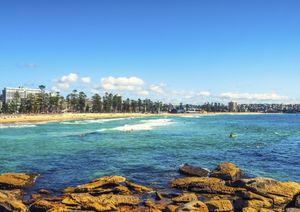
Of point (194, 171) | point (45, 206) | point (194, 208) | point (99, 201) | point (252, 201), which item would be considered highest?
point (194, 171)

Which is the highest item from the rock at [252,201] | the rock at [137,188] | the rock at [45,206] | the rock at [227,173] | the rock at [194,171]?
the rock at [227,173]

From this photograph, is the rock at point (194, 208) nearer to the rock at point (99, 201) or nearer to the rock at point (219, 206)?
the rock at point (219, 206)

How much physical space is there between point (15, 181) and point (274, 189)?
1968cm

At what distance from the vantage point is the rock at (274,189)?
1065 inches

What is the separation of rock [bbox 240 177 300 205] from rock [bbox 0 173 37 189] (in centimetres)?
1707

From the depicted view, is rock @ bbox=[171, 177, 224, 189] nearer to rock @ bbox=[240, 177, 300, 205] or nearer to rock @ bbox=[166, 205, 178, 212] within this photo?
rock @ bbox=[240, 177, 300, 205]

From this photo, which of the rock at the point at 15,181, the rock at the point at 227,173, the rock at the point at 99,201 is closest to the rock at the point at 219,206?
the rock at the point at 99,201

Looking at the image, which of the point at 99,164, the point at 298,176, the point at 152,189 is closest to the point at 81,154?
the point at 99,164

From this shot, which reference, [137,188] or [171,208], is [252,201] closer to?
[171,208]

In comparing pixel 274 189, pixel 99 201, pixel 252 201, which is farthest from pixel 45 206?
pixel 274 189

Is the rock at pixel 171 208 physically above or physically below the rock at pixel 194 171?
below

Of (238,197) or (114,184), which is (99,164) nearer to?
(114,184)

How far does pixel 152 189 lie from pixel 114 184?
2.92m

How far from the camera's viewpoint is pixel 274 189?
27969 mm
